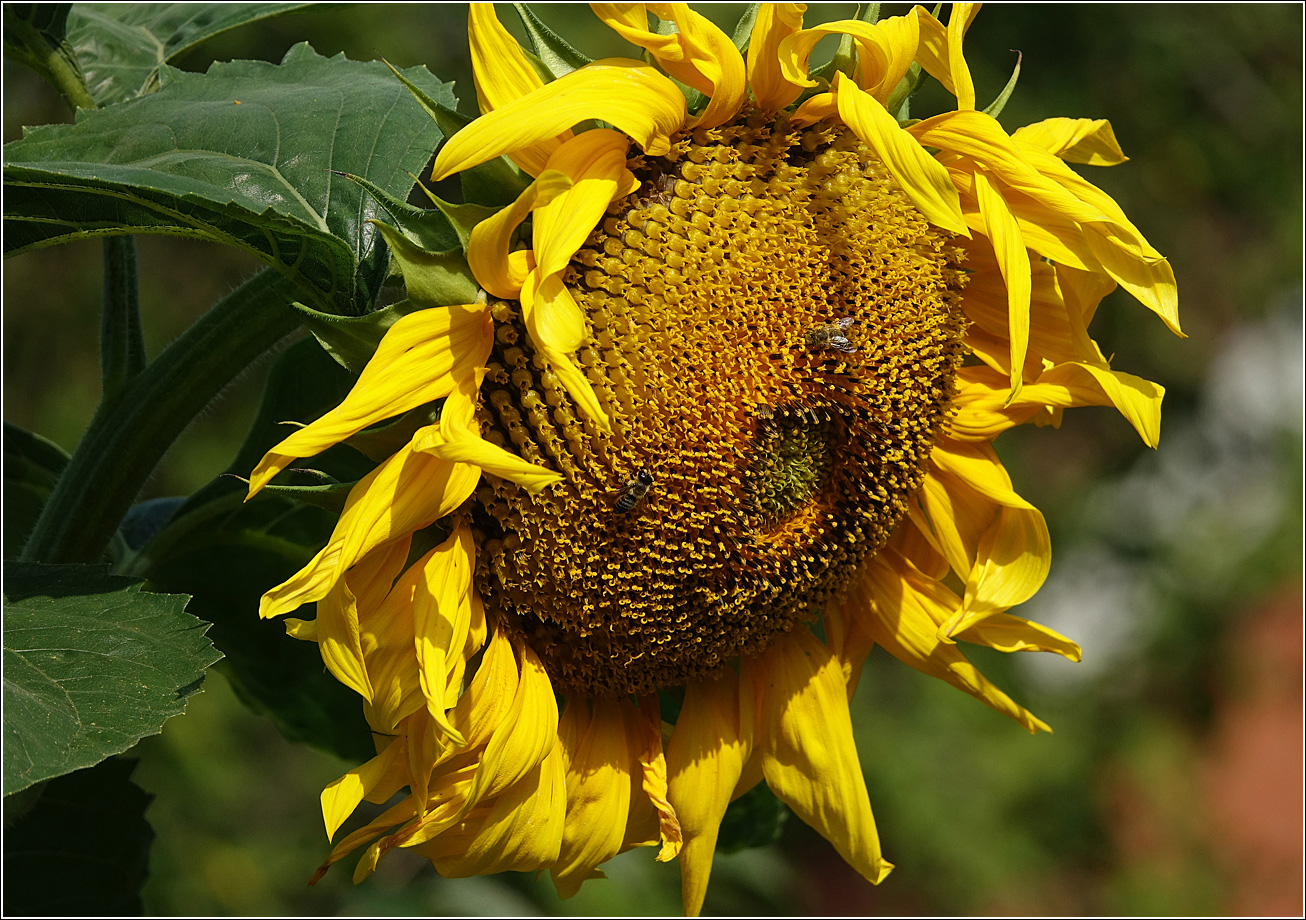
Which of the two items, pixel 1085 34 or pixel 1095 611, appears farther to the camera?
pixel 1095 611

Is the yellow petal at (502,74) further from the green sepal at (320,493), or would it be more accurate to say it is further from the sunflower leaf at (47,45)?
the sunflower leaf at (47,45)

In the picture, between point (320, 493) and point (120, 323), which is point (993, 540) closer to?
point (320, 493)

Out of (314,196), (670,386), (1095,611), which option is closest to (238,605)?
(314,196)

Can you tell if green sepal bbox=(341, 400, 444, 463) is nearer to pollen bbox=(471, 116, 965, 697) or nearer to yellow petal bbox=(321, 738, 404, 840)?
pollen bbox=(471, 116, 965, 697)

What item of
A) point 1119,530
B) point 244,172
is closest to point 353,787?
point 244,172

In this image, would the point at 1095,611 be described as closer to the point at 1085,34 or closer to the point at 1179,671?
the point at 1179,671
